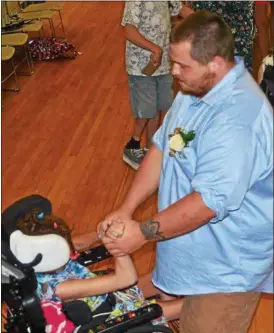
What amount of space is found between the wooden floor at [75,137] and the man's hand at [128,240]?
22.2 inches

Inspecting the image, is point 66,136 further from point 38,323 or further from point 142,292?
point 38,323

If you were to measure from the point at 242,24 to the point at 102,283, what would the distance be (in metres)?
0.84

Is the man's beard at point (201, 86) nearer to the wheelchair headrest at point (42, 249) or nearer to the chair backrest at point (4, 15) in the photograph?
the wheelchair headrest at point (42, 249)

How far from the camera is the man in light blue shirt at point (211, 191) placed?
1282 millimetres

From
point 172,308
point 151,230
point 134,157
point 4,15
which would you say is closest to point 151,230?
point 151,230

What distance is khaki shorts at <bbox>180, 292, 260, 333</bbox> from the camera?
5.58 ft

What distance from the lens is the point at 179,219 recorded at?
1.51 meters

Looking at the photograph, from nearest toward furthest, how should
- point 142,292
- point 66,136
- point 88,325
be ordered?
point 88,325 → point 142,292 → point 66,136

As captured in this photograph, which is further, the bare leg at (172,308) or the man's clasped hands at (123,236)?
the bare leg at (172,308)

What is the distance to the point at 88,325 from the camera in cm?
175

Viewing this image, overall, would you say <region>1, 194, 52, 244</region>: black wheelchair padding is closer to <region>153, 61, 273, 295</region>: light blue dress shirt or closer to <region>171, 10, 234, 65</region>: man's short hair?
<region>153, 61, 273, 295</region>: light blue dress shirt

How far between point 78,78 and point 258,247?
4.24 m

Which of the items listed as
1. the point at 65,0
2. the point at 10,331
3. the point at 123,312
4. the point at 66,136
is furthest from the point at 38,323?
the point at 65,0

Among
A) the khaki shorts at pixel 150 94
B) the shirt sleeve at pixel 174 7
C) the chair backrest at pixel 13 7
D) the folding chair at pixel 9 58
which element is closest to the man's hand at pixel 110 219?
the khaki shorts at pixel 150 94
